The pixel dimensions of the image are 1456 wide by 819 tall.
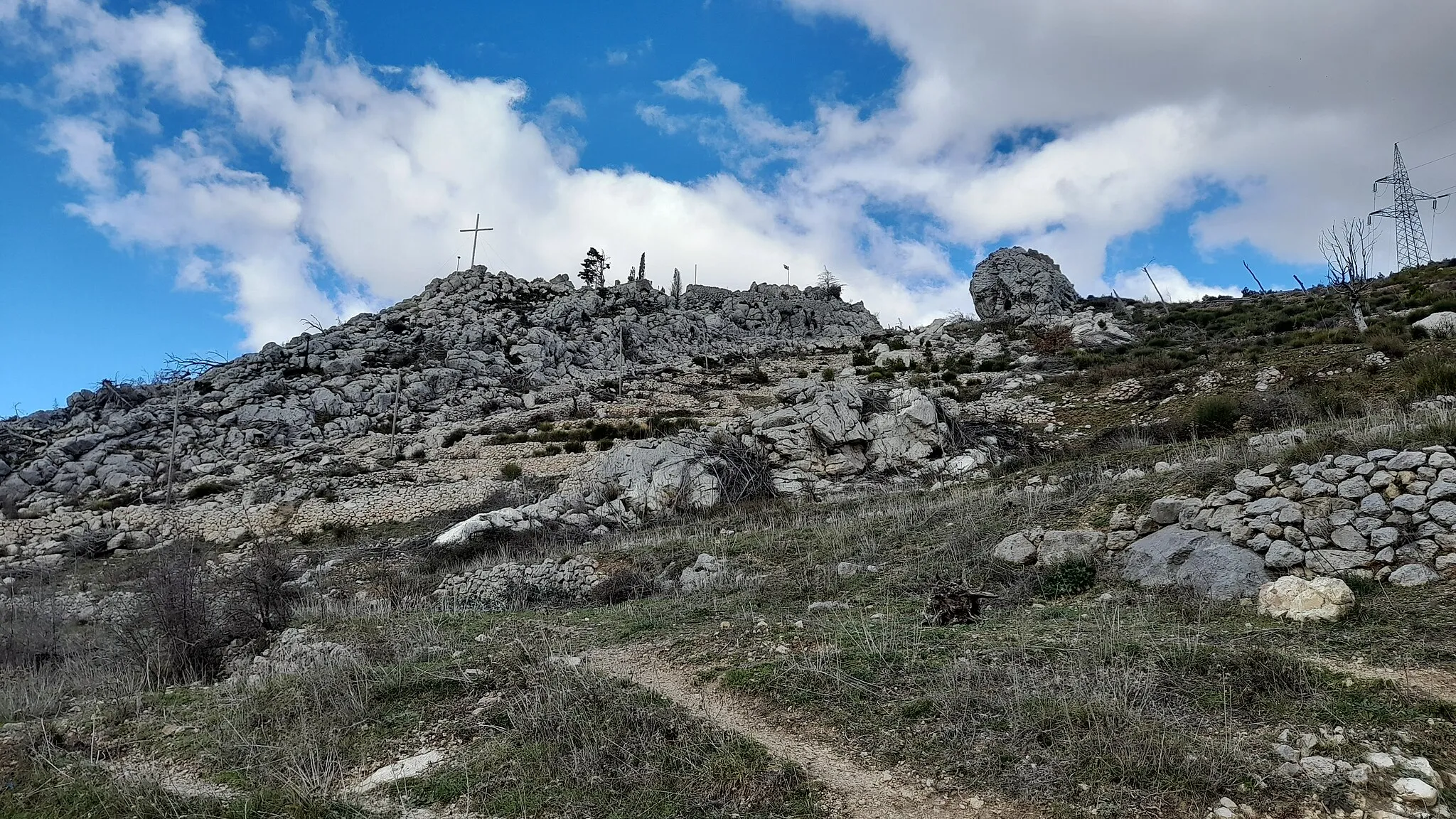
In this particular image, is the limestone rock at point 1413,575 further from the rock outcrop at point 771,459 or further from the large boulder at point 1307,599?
the rock outcrop at point 771,459

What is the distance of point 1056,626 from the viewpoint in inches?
258

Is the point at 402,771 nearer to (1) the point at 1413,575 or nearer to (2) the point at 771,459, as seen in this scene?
(1) the point at 1413,575

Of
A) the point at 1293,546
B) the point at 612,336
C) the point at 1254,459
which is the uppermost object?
the point at 612,336

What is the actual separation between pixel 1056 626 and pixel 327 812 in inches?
235

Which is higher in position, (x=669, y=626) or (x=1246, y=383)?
(x=1246, y=383)

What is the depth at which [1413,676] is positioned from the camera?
4.69 m

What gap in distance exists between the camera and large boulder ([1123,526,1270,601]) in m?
6.90

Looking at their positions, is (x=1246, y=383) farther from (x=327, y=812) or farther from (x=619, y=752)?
(x=327, y=812)

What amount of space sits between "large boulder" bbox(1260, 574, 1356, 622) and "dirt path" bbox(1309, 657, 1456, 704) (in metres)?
1.05

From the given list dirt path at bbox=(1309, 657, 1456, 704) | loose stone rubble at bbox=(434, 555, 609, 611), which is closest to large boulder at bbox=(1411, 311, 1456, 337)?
dirt path at bbox=(1309, 657, 1456, 704)

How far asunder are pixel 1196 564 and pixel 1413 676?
105 inches

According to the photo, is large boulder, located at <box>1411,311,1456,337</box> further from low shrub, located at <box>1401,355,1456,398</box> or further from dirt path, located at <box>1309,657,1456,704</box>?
dirt path, located at <box>1309,657,1456,704</box>

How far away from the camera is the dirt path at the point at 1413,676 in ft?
14.5

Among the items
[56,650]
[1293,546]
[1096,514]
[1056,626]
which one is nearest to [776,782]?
[1056,626]
